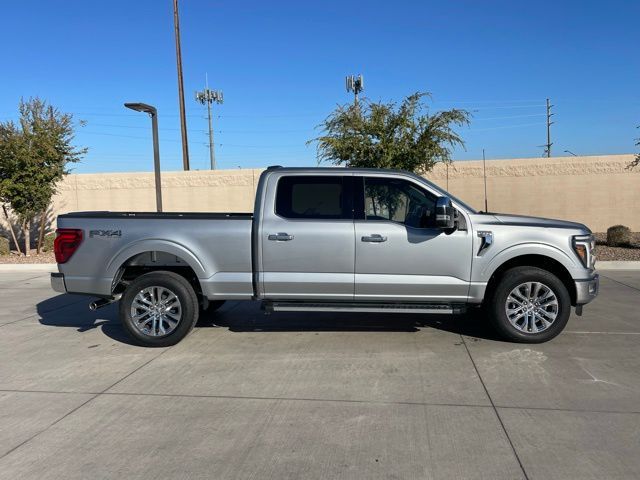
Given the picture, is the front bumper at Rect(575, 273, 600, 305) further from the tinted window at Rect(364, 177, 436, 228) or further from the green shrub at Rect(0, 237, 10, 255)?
the green shrub at Rect(0, 237, 10, 255)

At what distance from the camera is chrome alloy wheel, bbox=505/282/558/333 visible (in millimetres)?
6004

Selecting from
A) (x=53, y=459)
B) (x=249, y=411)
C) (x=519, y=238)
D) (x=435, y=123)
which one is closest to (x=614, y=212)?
(x=435, y=123)

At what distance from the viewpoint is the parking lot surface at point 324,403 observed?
11.5ft

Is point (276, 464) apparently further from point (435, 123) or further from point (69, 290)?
point (435, 123)

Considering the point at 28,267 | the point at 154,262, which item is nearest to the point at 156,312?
the point at 154,262

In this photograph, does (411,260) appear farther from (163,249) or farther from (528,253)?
(163,249)

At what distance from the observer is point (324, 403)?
177 inches

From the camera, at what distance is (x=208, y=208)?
20.6 m

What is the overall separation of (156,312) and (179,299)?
34 cm

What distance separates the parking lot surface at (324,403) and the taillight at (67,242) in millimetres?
1142

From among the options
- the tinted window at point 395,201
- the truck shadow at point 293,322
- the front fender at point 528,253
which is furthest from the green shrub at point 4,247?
the front fender at point 528,253

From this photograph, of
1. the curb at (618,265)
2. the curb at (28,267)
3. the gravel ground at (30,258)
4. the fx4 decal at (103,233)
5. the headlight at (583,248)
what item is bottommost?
the curb at (618,265)

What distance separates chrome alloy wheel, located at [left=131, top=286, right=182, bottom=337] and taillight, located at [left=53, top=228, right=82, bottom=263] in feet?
3.12

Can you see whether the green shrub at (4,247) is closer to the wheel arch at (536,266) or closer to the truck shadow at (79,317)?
the truck shadow at (79,317)
